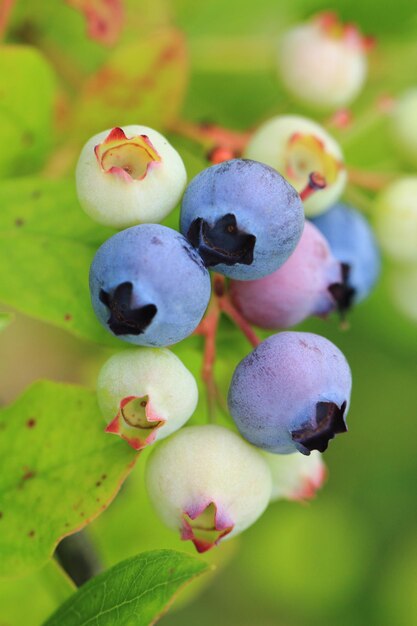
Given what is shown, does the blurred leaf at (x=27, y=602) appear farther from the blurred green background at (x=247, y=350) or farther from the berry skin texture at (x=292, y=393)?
the berry skin texture at (x=292, y=393)

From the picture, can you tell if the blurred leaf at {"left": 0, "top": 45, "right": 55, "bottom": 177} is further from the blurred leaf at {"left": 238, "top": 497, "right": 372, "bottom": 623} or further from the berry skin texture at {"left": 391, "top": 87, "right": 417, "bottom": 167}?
the blurred leaf at {"left": 238, "top": 497, "right": 372, "bottom": 623}

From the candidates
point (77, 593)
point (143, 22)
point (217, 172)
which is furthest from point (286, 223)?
point (143, 22)

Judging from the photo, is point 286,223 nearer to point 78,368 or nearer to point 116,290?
point 116,290

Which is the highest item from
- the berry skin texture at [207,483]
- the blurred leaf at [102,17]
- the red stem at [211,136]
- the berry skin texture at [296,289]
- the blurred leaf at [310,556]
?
the blurred leaf at [102,17]

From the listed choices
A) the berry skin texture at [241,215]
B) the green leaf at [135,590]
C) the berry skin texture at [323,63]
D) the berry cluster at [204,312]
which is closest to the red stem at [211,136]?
the berry skin texture at [323,63]

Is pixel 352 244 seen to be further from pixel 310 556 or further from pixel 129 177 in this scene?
pixel 310 556

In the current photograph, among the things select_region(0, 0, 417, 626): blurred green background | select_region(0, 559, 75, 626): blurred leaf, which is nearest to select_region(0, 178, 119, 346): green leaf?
select_region(0, 0, 417, 626): blurred green background

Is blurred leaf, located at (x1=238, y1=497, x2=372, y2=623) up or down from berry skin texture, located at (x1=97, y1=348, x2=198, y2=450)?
down
